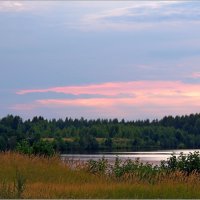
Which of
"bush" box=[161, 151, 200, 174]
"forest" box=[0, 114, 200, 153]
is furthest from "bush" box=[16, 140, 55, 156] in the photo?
"forest" box=[0, 114, 200, 153]

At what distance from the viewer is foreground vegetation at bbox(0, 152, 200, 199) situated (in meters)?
20.1

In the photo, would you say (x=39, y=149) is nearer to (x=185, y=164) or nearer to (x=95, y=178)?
(x=95, y=178)

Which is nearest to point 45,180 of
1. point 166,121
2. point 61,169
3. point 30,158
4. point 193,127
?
point 61,169

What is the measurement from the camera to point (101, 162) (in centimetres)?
2800

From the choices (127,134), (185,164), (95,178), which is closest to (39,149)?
(95,178)

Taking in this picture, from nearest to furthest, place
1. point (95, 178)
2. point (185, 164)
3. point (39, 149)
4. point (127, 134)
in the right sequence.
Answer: point (95, 178)
point (185, 164)
point (39, 149)
point (127, 134)

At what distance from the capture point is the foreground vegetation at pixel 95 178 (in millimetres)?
20109

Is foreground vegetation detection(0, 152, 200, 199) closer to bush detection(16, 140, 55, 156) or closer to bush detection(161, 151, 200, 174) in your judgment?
bush detection(161, 151, 200, 174)

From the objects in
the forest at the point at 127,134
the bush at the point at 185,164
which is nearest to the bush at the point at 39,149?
the bush at the point at 185,164

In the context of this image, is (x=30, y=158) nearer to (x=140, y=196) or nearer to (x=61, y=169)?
(x=61, y=169)

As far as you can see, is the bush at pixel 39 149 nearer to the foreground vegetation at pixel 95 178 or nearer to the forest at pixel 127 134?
the foreground vegetation at pixel 95 178

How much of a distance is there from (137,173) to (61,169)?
157 inches

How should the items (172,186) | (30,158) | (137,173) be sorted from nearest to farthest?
(172,186), (137,173), (30,158)

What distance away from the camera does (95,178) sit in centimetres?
2520
